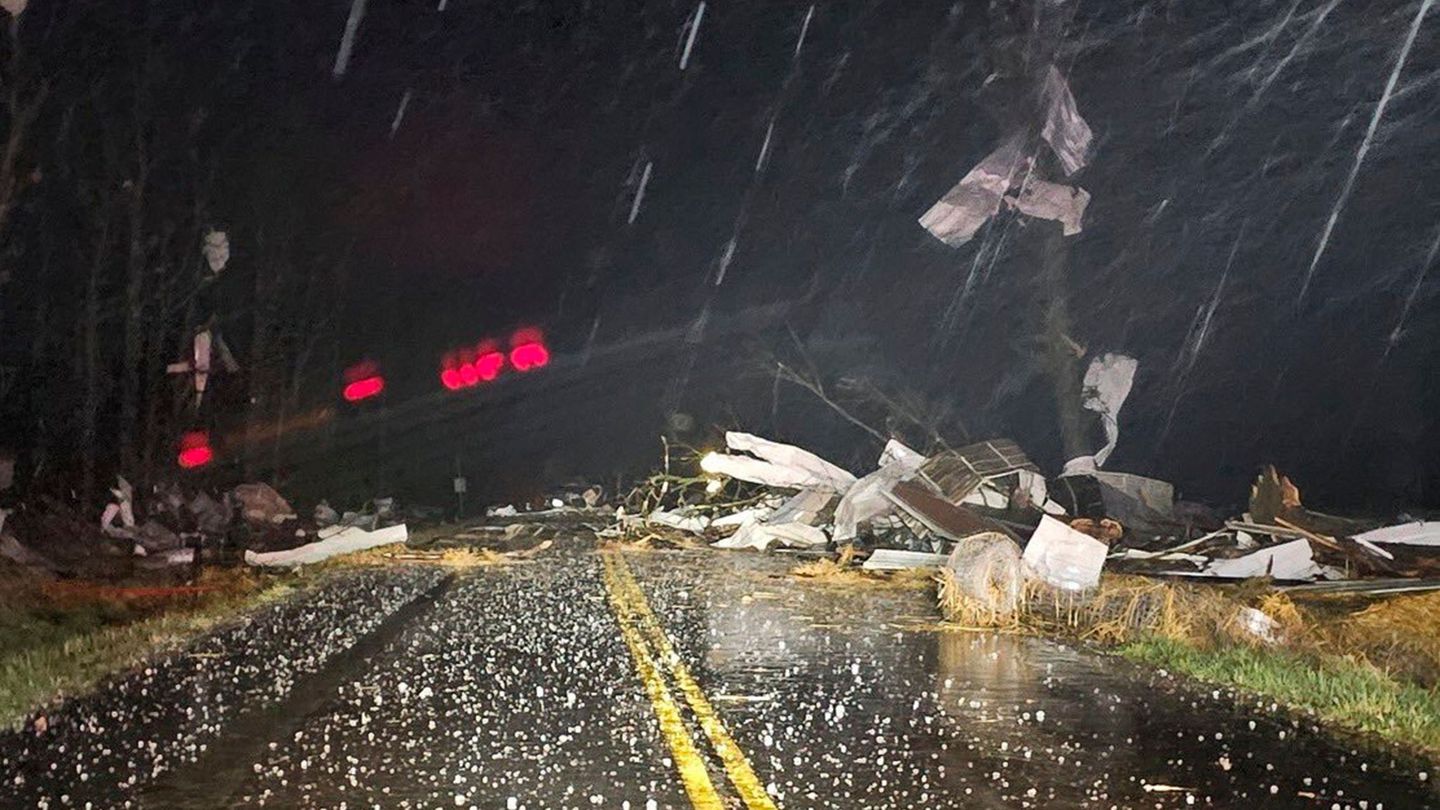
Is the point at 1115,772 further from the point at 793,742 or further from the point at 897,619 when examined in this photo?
the point at 897,619

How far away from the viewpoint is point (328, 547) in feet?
86.4

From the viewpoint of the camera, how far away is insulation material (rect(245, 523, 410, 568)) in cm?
2414

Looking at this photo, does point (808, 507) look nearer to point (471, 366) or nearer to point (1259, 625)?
point (1259, 625)

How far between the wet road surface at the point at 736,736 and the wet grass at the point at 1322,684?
0.39 m

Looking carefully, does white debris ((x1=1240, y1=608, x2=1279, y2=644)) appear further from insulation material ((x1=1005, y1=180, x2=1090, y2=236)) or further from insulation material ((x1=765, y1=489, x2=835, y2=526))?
insulation material ((x1=1005, y1=180, x2=1090, y2=236))

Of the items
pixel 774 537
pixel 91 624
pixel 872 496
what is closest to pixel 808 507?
pixel 774 537

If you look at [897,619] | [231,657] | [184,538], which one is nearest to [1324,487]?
[897,619]

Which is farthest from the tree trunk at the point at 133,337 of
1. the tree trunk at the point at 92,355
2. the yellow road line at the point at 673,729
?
the yellow road line at the point at 673,729

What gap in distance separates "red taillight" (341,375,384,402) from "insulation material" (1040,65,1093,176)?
29044 millimetres

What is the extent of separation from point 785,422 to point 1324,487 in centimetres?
1609

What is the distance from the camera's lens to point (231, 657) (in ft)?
41.1

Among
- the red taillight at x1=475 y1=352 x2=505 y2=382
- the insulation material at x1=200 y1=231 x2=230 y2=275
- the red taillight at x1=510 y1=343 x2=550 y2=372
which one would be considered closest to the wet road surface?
the insulation material at x1=200 y1=231 x2=230 y2=275

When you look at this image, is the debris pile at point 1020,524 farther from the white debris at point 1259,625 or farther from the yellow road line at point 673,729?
the yellow road line at point 673,729

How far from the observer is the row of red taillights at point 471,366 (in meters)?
49.6
